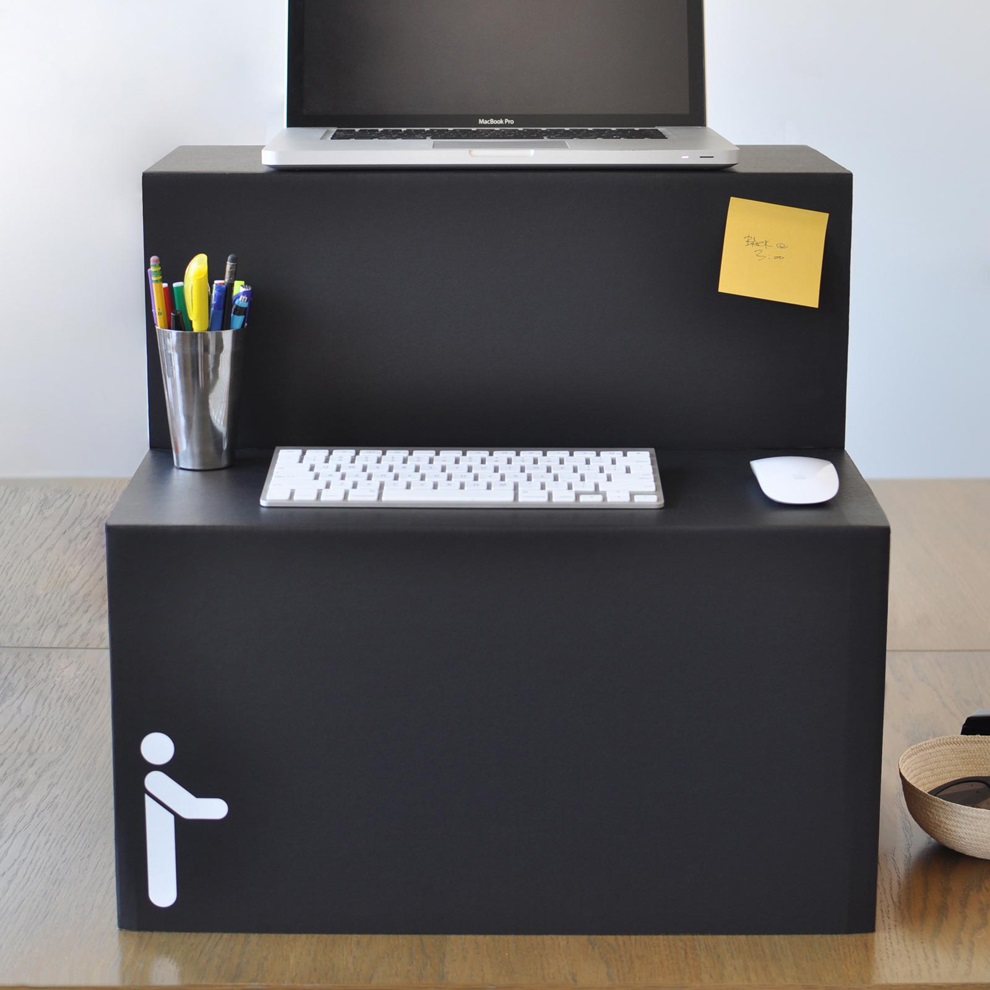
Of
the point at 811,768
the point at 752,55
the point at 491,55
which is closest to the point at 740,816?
the point at 811,768

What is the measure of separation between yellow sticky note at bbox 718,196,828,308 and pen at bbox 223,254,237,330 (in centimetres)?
42

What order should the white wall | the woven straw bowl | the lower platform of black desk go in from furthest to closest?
the white wall
the woven straw bowl
the lower platform of black desk

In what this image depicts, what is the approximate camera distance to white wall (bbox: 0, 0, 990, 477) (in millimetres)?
2512

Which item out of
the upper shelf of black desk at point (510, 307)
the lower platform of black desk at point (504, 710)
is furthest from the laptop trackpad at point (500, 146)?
the lower platform of black desk at point (504, 710)

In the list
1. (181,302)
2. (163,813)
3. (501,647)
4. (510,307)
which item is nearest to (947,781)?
(501,647)

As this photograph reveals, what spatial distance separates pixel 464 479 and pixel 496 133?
1.19 feet

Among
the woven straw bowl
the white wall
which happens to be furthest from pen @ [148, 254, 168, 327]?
the white wall

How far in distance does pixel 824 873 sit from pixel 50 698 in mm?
877

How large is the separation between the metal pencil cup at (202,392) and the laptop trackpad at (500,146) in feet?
0.83

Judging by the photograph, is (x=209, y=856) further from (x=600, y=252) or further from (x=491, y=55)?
(x=491, y=55)

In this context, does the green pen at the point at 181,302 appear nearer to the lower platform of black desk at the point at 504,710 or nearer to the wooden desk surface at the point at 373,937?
the lower platform of black desk at the point at 504,710

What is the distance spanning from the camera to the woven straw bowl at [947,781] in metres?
1.08

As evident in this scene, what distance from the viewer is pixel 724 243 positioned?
1.10 metres

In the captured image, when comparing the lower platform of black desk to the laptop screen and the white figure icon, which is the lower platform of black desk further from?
the laptop screen
